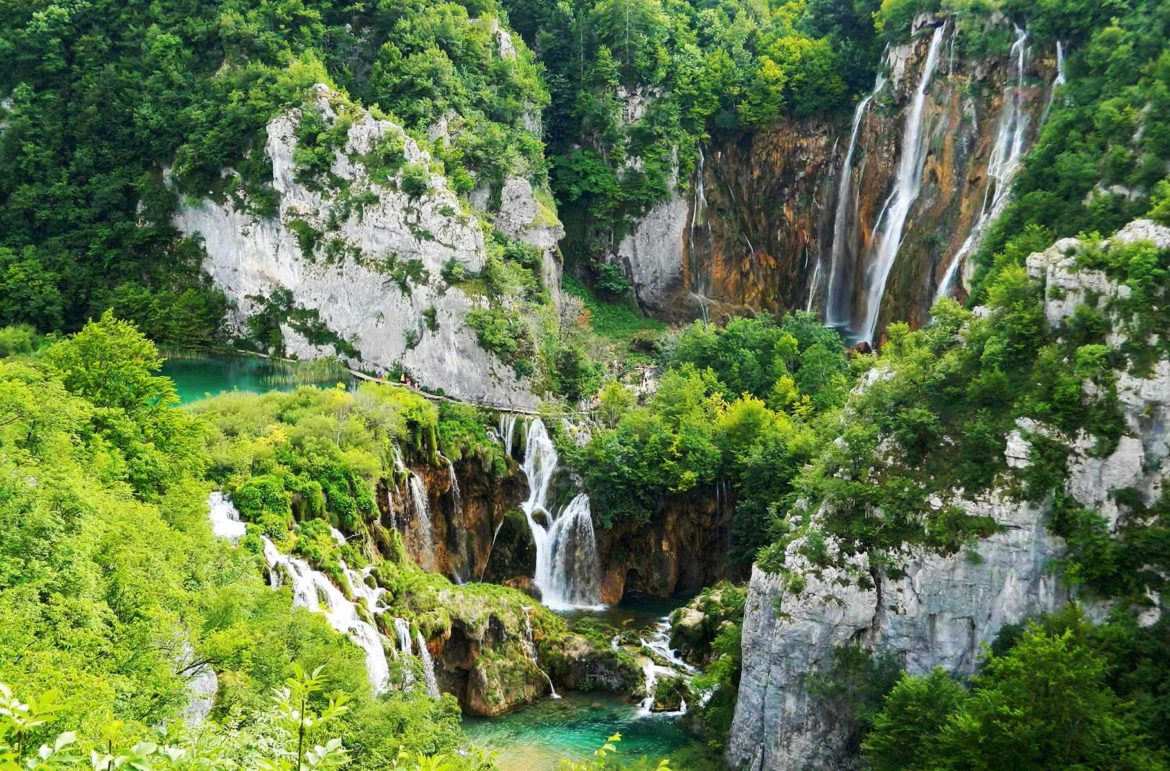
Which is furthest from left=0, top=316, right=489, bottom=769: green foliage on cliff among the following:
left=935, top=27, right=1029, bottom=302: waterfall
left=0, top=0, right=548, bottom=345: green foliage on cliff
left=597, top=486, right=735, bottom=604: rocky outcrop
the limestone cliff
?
left=935, top=27, right=1029, bottom=302: waterfall

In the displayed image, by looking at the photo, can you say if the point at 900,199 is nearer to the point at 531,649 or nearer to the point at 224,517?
the point at 531,649

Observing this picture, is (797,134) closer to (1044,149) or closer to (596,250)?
(596,250)

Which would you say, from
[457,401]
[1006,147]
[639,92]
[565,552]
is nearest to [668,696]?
[565,552]

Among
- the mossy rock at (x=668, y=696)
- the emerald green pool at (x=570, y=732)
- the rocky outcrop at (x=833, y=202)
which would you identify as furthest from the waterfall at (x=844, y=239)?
the emerald green pool at (x=570, y=732)

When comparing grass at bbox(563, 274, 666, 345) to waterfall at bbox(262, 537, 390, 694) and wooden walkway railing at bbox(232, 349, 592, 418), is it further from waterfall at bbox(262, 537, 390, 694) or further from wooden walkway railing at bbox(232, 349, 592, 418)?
waterfall at bbox(262, 537, 390, 694)

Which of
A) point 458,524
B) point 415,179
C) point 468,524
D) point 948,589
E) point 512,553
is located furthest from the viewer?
point 415,179

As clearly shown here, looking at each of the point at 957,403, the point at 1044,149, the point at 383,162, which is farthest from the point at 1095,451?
the point at 383,162

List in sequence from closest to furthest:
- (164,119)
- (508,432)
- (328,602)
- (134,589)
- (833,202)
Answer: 1. (134,589)
2. (328,602)
3. (508,432)
4. (164,119)
5. (833,202)
